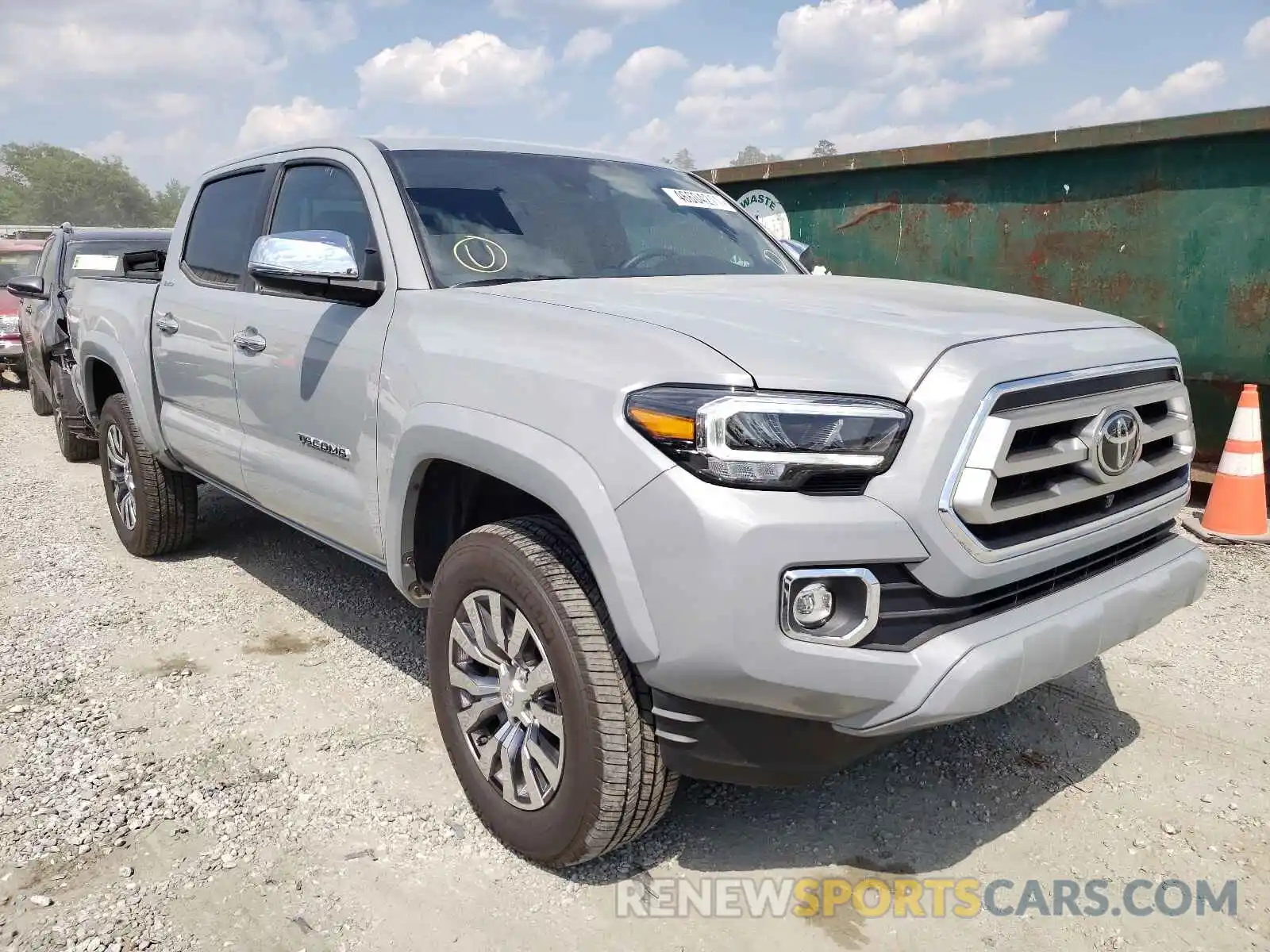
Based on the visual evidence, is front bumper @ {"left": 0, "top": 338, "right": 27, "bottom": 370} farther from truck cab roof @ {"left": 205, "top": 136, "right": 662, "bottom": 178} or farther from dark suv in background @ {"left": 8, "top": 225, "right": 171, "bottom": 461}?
truck cab roof @ {"left": 205, "top": 136, "right": 662, "bottom": 178}

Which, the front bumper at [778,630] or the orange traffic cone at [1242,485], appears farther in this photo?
the orange traffic cone at [1242,485]

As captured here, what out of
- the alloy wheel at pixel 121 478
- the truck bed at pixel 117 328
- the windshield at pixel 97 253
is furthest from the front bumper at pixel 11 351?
the alloy wheel at pixel 121 478

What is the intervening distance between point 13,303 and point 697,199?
36.9 ft

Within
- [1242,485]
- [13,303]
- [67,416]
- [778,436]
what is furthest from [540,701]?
[13,303]

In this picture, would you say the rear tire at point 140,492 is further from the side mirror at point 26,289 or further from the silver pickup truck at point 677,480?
the side mirror at point 26,289

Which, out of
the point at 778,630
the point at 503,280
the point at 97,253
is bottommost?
the point at 778,630

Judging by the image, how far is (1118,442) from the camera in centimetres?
229

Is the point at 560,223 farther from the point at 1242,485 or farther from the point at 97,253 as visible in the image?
the point at 97,253

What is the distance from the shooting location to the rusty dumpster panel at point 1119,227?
17.4 ft

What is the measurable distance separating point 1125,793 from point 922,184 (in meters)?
4.75

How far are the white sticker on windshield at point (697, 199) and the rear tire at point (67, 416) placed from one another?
5.52 metres

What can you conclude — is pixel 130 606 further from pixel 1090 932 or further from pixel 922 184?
pixel 922 184

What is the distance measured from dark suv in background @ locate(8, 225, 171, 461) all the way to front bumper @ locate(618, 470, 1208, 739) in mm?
6060
